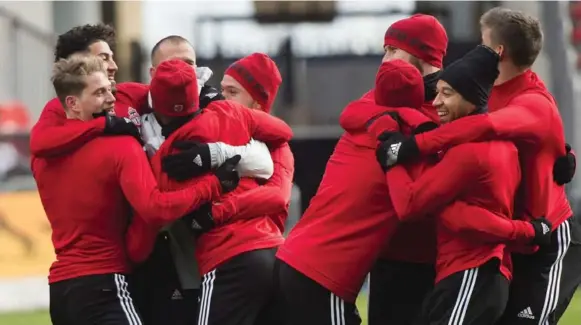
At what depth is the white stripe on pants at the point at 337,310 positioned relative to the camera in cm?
562

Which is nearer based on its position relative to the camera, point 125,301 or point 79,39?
point 125,301

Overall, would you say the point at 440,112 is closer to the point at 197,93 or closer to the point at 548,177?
the point at 548,177

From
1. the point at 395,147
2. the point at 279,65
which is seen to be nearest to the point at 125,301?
the point at 395,147

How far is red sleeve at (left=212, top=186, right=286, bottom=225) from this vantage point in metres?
5.77

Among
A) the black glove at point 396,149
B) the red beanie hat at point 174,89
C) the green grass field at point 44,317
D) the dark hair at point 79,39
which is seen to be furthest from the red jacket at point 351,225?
the green grass field at point 44,317

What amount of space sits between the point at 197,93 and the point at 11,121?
1185cm

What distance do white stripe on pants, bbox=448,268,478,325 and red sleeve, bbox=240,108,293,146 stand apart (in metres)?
1.13

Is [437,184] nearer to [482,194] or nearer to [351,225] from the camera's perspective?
[482,194]

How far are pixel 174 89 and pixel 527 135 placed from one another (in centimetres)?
141

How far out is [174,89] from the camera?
5.69 metres

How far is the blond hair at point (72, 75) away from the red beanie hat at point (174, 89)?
0.86 ft

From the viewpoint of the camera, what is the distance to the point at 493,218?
5301 mm

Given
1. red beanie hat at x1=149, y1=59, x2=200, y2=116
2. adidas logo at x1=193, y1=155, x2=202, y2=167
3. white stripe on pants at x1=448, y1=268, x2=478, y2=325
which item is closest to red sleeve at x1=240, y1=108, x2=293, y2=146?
red beanie hat at x1=149, y1=59, x2=200, y2=116

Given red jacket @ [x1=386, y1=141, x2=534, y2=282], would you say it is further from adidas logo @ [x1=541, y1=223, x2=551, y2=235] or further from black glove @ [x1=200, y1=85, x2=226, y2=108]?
black glove @ [x1=200, y1=85, x2=226, y2=108]
